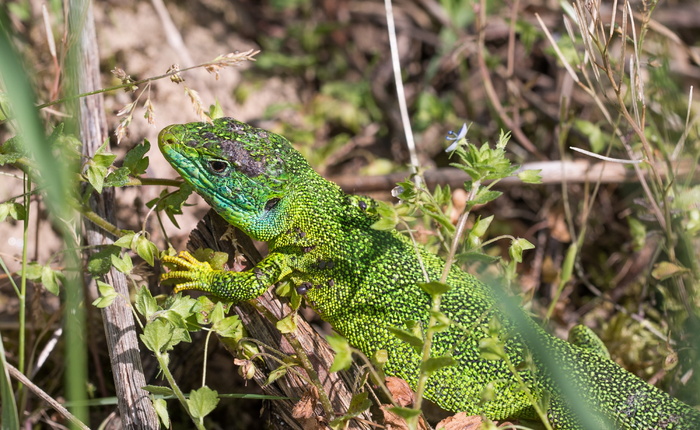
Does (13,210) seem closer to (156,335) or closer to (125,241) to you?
(125,241)

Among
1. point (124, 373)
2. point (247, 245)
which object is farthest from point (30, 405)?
point (247, 245)

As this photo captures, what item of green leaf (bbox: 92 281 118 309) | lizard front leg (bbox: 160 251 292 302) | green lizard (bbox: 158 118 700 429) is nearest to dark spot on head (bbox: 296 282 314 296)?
green lizard (bbox: 158 118 700 429)

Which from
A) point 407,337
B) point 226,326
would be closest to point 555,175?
point 407,337

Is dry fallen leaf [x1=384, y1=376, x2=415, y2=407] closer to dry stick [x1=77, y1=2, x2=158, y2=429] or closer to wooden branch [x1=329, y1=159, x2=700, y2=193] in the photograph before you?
dry stick [x1=77, y1=2, x2=158, y2=429]

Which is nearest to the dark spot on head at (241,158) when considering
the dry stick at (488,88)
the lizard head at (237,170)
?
the lizard head at (237,170)

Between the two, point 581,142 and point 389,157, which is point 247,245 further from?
point 581,142
